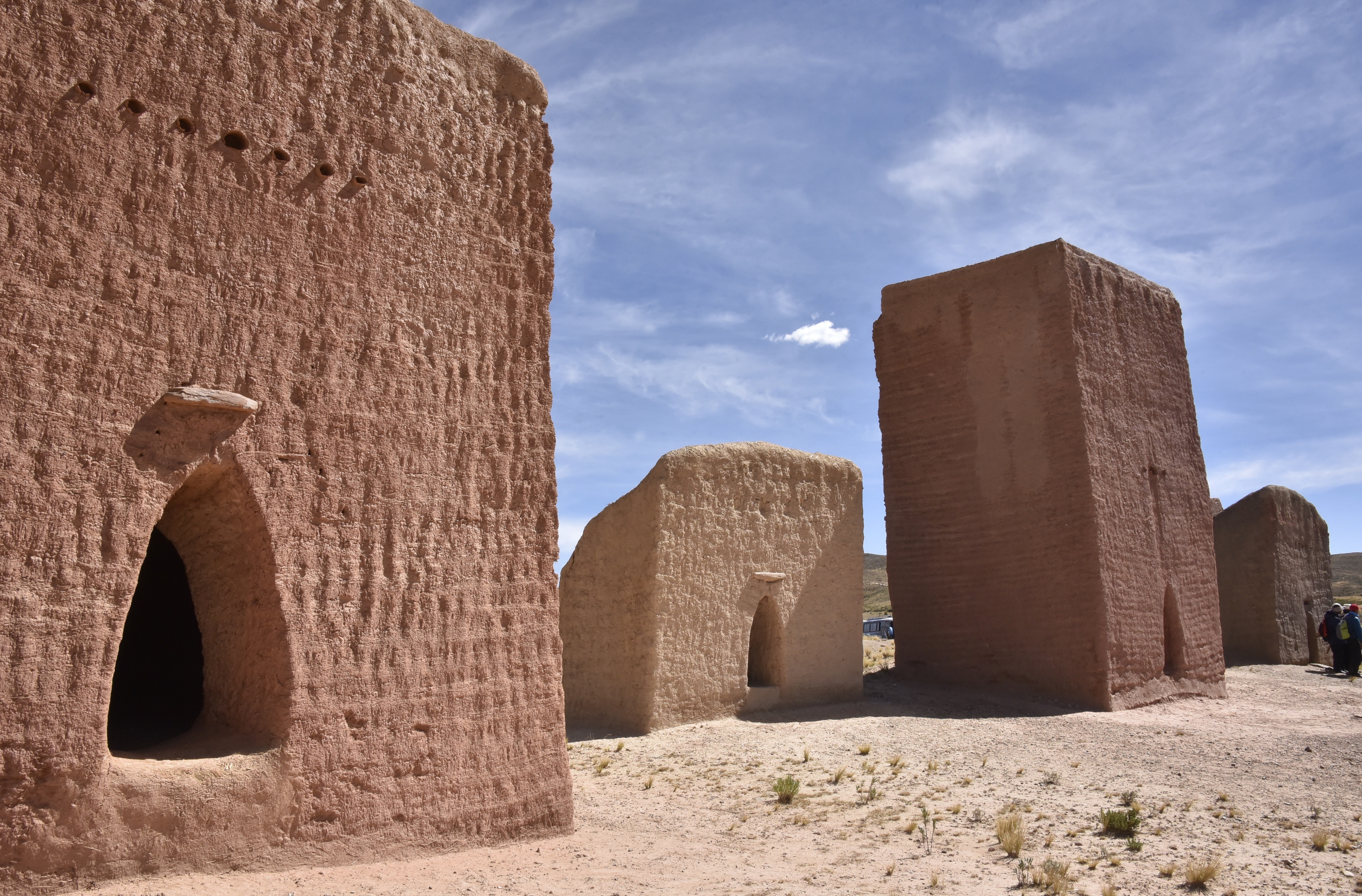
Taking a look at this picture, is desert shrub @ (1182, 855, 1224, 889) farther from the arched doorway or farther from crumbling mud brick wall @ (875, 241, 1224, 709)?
crumbling mud brick wall @ (875, 241, 1224, 709)

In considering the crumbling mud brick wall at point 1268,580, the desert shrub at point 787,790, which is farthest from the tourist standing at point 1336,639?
the desert shrub at point 787,790

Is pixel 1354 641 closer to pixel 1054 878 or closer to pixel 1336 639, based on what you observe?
pixel 1336 639

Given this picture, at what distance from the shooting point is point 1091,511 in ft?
37.5

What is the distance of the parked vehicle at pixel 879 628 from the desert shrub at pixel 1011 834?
19986 mm

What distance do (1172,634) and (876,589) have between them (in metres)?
35.6

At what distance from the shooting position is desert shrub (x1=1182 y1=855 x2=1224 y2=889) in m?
5.50

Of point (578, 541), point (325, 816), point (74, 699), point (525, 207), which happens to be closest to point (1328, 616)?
point (578, 541)

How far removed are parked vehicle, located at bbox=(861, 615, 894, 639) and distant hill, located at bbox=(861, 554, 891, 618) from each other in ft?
5.08

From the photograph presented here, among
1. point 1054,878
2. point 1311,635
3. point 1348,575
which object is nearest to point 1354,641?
point 1311,635

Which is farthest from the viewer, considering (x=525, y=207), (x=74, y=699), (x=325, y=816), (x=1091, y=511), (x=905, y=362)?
(x=905, y=362)

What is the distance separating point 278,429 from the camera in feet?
17.3

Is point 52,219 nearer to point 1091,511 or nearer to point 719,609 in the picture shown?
point 719,609

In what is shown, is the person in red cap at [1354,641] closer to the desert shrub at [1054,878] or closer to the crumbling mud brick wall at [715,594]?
the crumbling mud brick wall at [715,594]

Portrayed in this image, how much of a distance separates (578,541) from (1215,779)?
6686mm
